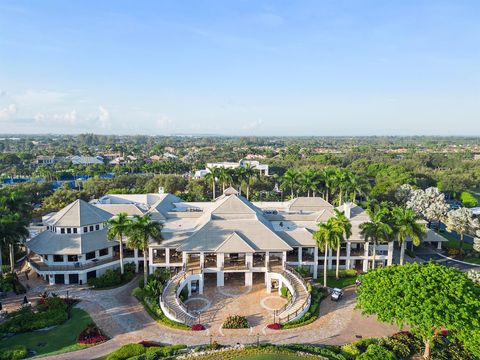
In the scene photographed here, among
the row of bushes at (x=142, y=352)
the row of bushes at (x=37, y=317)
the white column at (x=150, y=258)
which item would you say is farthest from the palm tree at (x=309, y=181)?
the row of bushes at (x=37, y=317)

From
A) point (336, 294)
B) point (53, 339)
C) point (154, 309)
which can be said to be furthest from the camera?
point (336, 294)

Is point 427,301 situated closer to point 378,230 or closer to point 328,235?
point 328,235

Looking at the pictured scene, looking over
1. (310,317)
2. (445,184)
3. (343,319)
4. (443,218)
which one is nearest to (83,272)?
(310,317)

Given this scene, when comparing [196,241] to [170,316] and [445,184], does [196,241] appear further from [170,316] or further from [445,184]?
[445,184]

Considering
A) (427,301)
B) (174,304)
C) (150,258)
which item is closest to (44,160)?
(150,258)

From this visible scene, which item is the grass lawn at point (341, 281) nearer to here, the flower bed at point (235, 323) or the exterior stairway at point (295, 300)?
the exterior stairway at point (295, 300)

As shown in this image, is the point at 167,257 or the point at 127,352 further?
the point at 167,257
